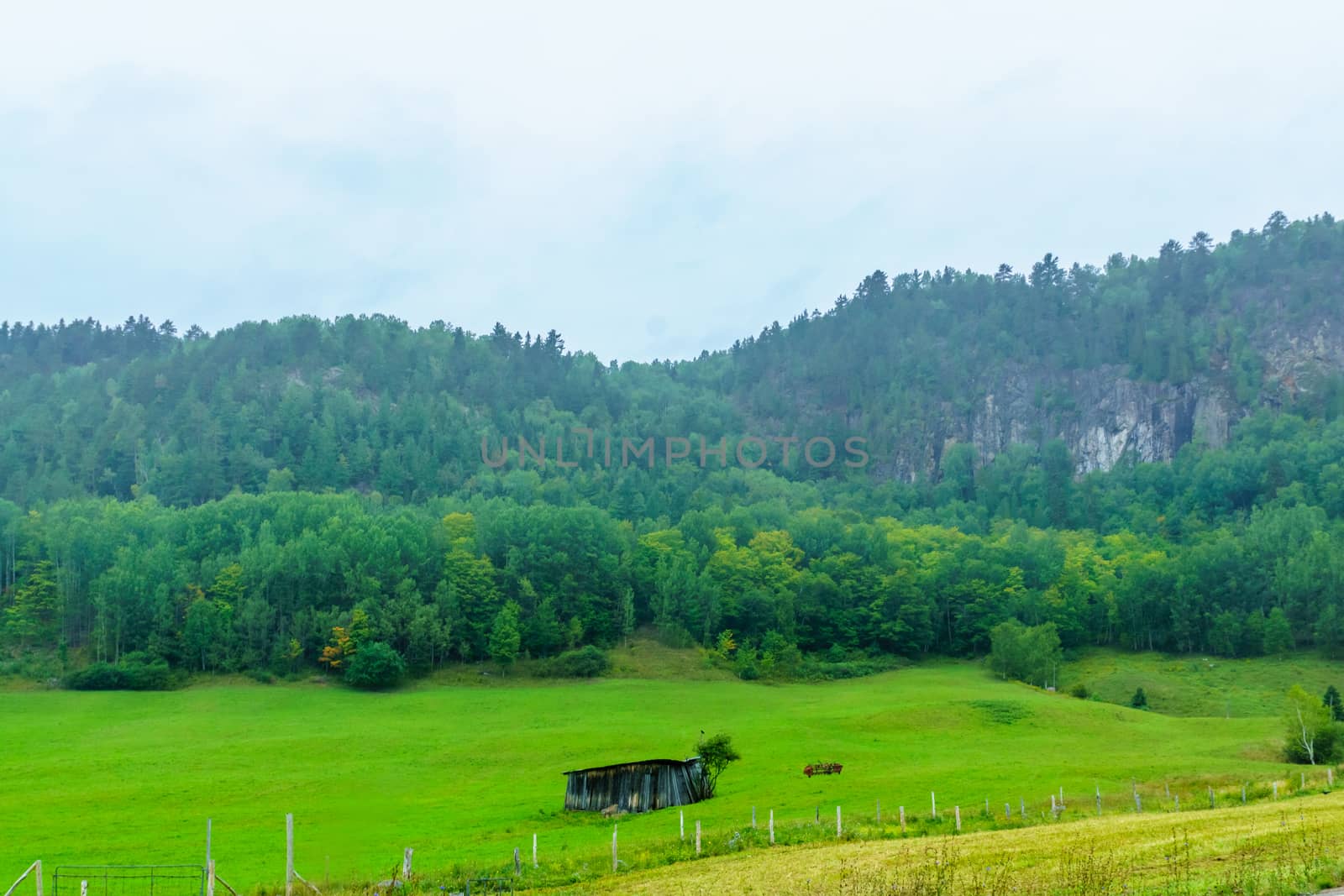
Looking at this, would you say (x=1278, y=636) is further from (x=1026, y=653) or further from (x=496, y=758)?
(x=496, y=758)

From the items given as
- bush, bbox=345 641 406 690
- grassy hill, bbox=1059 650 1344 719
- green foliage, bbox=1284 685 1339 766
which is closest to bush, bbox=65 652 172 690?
bush, bbox=345 641 406 690

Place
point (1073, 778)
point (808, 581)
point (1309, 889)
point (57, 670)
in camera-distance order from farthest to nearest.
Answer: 1. point (808, 581)
2. point (57, 670)
3. point (1073, 778)
4. point (1309, 889)

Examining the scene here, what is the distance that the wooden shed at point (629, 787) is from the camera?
163ft

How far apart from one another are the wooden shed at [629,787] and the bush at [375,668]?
177 ft

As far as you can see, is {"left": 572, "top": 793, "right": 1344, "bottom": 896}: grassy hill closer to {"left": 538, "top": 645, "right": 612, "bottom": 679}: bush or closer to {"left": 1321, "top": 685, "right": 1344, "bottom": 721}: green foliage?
{"left": 1321, "top": 685, "right": 1344, "bottom": 721}: green foliage

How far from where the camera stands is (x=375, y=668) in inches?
3939

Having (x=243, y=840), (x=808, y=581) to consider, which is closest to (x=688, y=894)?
(x=243, y=840)

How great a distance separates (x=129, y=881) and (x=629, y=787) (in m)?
20.9

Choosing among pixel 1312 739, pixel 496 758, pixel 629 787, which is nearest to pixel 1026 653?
pixel 1312 739

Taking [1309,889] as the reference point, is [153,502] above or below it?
above

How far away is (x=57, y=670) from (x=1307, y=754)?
96814mm

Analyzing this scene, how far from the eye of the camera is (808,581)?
132375 millimetres

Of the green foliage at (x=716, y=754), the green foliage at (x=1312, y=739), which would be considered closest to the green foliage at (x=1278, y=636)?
the green foliage at (x=1312, y=739)

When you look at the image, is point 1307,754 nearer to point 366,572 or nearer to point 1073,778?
point 1073,778
